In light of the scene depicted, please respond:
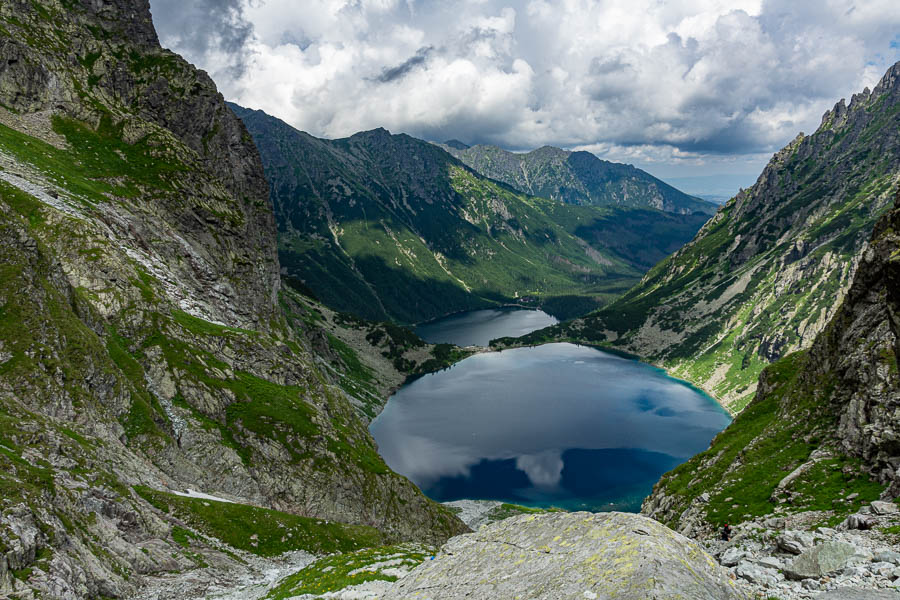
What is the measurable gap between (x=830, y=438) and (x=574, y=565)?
41.4 metres

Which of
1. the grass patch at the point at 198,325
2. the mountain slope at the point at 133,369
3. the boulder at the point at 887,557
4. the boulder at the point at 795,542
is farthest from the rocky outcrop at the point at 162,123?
the boulder at the point at 887,557

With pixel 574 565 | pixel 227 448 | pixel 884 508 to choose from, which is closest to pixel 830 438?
pixel 884 508

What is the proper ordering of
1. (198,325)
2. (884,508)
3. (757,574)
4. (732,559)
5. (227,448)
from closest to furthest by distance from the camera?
(757,574), (732,559), (884,508), (227,448), (198,325)

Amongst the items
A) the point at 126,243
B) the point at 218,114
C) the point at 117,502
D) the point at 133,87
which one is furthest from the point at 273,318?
the point at 117,502

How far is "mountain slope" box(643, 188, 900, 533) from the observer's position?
107ft

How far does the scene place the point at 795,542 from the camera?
2083cm

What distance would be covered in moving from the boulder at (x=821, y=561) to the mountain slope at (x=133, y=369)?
102 feet

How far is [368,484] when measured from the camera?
2911 inches

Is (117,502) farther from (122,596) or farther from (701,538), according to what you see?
(701,538)

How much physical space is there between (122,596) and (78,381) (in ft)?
89.2

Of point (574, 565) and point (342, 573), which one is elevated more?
point (574, 565)

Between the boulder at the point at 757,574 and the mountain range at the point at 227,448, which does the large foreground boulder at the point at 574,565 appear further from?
the boulder at the point at 757,574

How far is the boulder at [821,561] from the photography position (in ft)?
50.8

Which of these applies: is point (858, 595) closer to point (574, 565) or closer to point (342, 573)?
point (574, 565)
